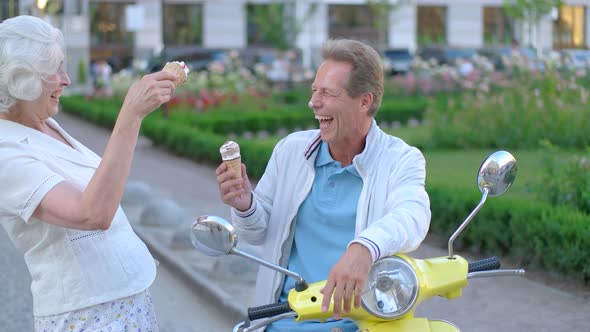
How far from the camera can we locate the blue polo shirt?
109 inches

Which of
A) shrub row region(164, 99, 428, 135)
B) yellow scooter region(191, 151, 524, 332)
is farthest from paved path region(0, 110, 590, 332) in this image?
shrub row region(164, 99, 428, 135)

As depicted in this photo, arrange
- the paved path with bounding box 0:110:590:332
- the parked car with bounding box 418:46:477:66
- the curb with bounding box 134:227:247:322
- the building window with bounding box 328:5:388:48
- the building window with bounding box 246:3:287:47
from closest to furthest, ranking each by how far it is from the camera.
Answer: the paved path with bounding box 0:110:590:332, the curb with bounding box 134:227:247:322, the parked car with bounding box 418:46:477:66, the building window with bounding box 246:3:287:47, the building window with bounding box 328:5:388:48

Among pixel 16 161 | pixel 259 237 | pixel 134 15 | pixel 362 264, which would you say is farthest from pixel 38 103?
pixel 134 15

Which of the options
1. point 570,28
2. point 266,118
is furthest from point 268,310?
point 570,28

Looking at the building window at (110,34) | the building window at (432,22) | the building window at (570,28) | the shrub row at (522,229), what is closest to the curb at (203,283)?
the shrub row at (522,229)

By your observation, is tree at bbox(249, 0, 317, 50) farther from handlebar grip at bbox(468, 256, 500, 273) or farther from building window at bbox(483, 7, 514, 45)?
handlebar grip at bbox(468, 256, 500, 273)

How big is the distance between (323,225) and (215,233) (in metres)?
0.71

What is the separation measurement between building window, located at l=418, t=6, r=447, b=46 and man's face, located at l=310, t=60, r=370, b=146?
49139 millimetres

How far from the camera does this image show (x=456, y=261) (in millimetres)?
2434

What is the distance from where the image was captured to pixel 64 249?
2.54 metres

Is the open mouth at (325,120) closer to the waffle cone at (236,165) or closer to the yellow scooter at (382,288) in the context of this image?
the waffle cone at (236,165)

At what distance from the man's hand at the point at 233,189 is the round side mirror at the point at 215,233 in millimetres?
554

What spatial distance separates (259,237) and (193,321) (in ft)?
11.3

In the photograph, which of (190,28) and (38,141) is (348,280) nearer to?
(38,141)
